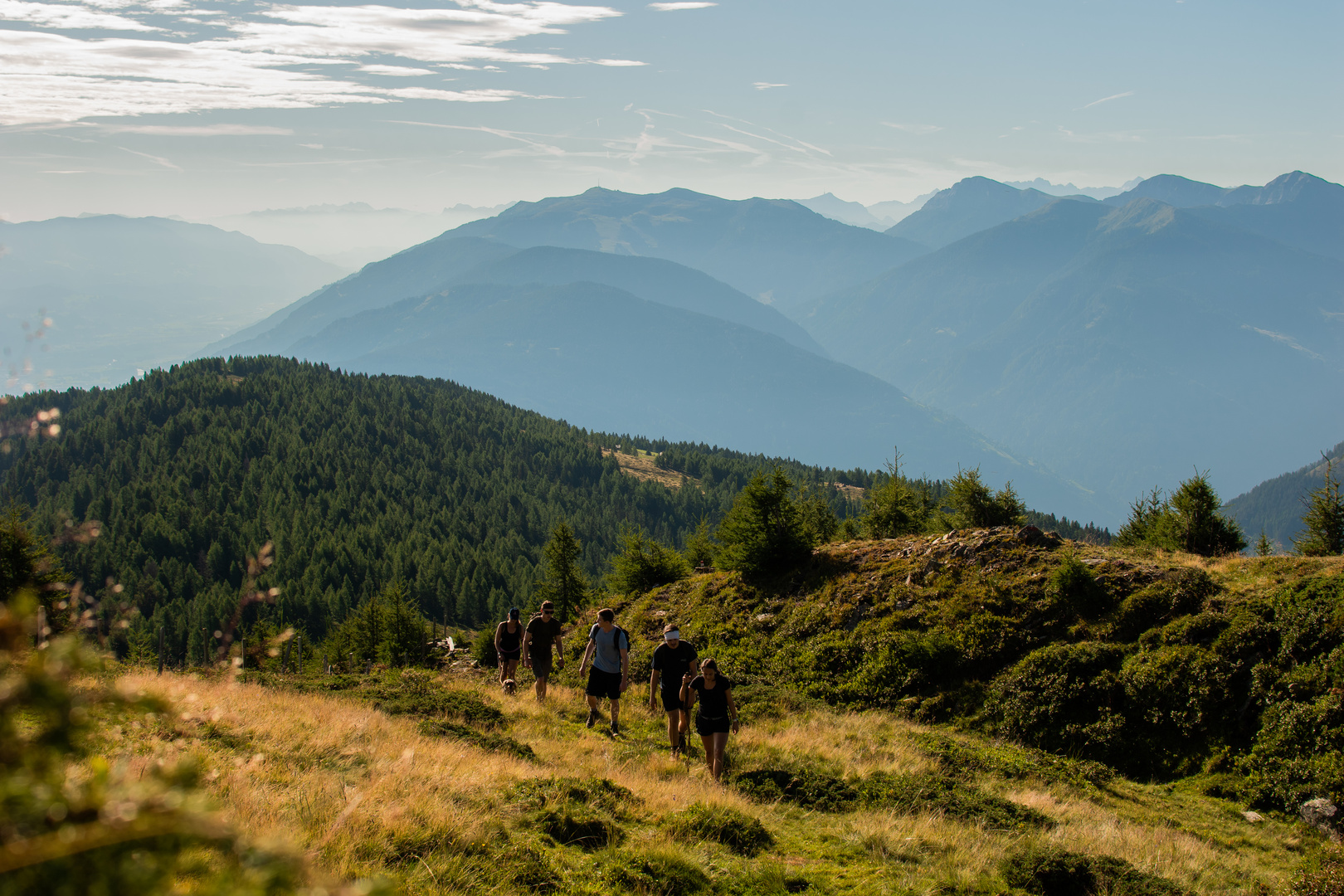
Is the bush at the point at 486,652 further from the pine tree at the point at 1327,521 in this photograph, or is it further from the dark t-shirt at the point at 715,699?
the pine tree at the point at 1327,521

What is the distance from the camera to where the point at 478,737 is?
37.4 ft

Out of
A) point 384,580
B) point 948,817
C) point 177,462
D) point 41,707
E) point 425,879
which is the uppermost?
point 41,707

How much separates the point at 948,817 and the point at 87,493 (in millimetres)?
161548

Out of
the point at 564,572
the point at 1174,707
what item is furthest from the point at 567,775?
the point at 564,572

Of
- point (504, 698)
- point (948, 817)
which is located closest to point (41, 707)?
point (948, 817)

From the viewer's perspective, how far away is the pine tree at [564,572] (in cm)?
3862

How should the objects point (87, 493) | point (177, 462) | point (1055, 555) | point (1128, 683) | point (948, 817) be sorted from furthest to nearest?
point (177, 462), point (87, 493), point (1055, 555), point (1128, 683), point (948, 817)

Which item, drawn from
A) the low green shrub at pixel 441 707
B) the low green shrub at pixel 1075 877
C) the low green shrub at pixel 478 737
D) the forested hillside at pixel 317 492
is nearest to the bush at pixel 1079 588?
the low green shrub at pixel 1075 877

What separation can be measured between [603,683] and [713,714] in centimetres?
323

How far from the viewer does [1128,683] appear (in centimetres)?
1447

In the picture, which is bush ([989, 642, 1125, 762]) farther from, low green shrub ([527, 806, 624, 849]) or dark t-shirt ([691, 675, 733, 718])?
low green shrub ([527, 806, 624, 849])

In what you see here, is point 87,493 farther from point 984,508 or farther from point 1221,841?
point 1221,841

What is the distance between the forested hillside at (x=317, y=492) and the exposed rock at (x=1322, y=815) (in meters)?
84.2

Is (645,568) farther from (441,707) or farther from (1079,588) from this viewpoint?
(441,707)
